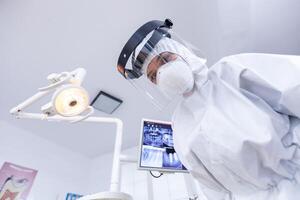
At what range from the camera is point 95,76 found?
1809 mm

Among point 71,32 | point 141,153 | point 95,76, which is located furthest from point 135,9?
point 141,153

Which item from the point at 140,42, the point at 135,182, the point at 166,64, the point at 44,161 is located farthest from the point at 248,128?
the point at 44,161

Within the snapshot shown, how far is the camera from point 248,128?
497mm

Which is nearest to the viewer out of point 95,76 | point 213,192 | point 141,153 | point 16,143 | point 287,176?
point 287,176

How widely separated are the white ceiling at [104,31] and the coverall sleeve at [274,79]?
0.95 meters

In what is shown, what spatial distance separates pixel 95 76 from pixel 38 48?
1.52 feet

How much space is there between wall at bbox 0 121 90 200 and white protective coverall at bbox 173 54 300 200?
2203 millimetres

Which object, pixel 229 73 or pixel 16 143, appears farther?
pixel 16 143

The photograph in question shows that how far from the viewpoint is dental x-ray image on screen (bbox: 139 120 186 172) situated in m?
1.15

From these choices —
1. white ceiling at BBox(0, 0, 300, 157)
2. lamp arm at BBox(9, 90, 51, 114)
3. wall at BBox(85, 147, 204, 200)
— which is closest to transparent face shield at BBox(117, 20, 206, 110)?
lamp arm at BBox(9, 90, 51, 114)

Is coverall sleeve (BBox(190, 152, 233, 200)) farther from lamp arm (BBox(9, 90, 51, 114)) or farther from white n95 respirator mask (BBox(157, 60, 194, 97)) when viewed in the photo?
lamp arm (BBox(9, 90, 51, 114))

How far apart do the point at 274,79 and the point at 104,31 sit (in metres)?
1.22

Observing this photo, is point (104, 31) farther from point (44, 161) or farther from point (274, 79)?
point (44, 161)

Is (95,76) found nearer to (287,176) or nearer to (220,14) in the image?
(220,14)
